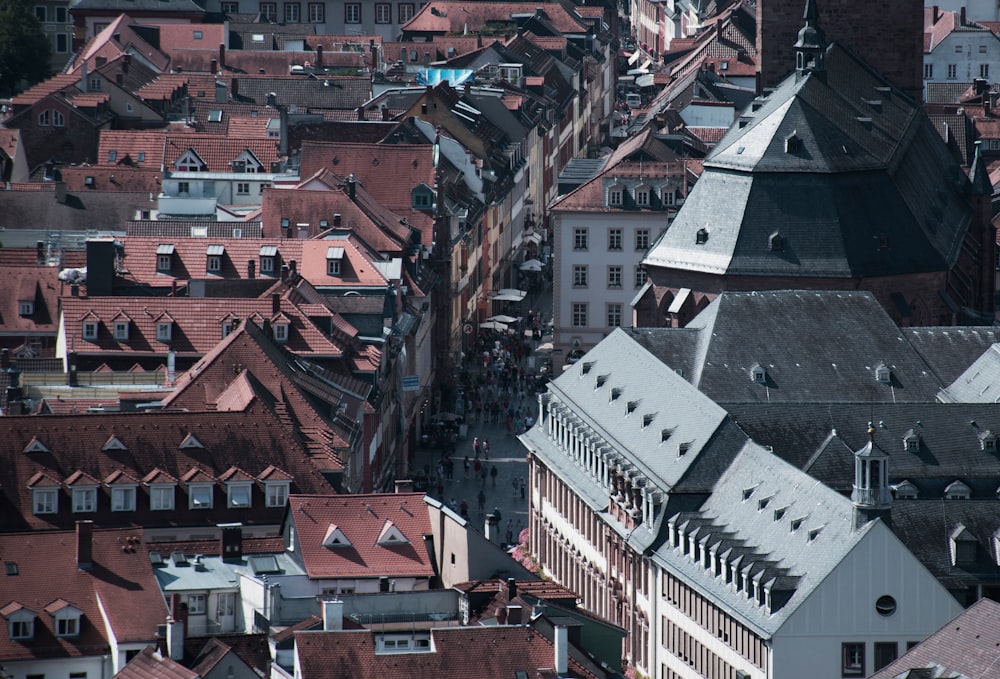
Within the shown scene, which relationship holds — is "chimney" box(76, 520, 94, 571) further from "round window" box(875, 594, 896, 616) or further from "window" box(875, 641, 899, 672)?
"window" box(875, 641, 899, 672)

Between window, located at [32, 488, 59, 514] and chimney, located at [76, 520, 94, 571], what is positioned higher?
chimney, located at [76, 520, 94, 571]

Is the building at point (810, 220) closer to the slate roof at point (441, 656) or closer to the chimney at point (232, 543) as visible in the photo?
the chimney at point (232, 543)

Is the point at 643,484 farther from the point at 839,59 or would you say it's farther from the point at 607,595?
the point at 839,59

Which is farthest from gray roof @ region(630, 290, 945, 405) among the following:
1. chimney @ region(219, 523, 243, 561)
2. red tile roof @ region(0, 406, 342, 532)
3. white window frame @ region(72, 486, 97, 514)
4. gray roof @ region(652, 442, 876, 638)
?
chimney @ region(219, 523, 243, 561)

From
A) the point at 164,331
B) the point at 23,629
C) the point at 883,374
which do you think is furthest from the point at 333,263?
the point at 23,629

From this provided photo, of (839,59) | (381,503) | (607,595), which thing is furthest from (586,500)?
(839,59)

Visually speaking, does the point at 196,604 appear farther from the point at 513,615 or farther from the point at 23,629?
the point at 513,615
